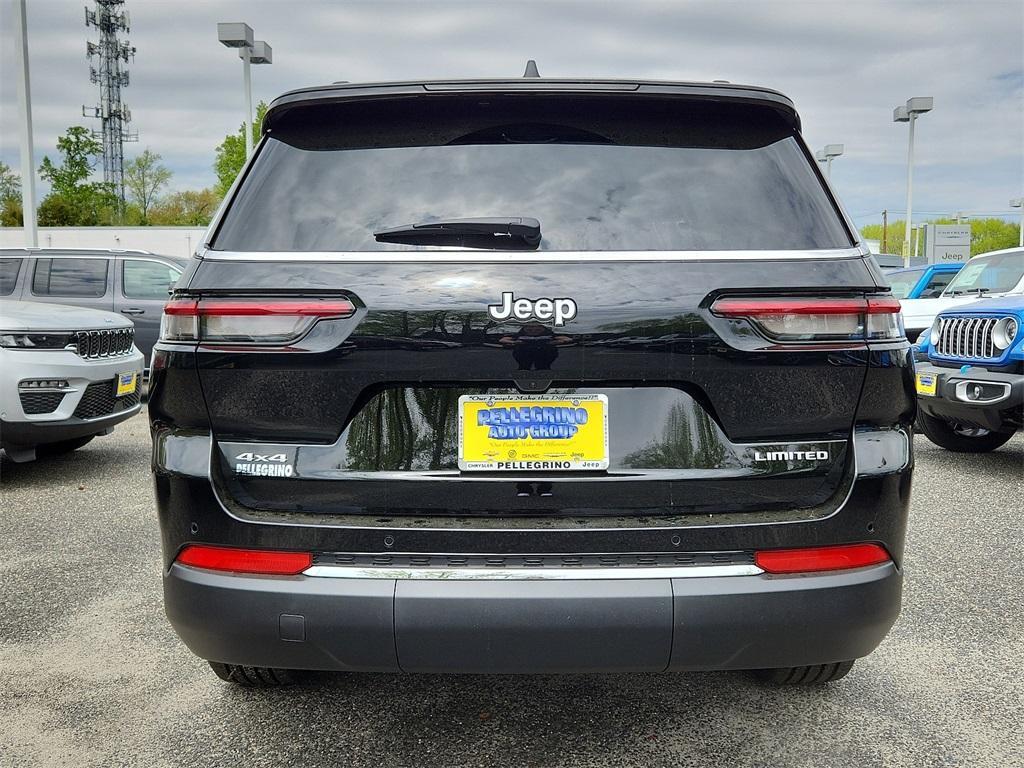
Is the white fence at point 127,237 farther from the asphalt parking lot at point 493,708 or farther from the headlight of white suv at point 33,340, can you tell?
the asphalt parking lot at point 493,708

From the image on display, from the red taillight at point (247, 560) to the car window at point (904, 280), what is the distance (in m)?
13.7

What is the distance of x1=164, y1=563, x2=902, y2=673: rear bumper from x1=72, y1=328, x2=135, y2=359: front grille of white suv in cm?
495

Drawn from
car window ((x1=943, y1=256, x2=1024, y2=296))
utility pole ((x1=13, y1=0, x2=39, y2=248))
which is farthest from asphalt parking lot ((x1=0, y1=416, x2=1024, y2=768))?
utility pole ((x1=13, y1=0, x2=39, y2=248))

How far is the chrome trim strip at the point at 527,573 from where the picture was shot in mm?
2027

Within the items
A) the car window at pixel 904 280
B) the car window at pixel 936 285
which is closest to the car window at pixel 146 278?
the car window at pixel 904 280

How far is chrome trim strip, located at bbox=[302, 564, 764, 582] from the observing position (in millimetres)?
2027

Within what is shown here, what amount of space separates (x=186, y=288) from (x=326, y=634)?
909 mm

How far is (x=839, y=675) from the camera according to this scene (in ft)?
9.44

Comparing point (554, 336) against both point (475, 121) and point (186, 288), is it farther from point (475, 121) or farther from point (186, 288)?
point (186, 288)

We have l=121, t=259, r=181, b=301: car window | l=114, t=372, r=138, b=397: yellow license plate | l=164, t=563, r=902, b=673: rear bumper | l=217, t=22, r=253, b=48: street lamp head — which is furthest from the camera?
l=217, t=22, r=253, b=48: street lamp head

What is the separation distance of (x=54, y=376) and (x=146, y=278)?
520 cm

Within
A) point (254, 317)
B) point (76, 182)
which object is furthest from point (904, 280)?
point (76, 182)

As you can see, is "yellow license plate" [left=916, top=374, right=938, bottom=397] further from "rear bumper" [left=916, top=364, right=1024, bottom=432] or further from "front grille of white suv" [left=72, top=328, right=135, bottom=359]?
"front grille of white suv" [left=72, top=328, right=135, bottom=359]

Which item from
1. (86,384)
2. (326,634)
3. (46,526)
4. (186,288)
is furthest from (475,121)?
(86,384)
